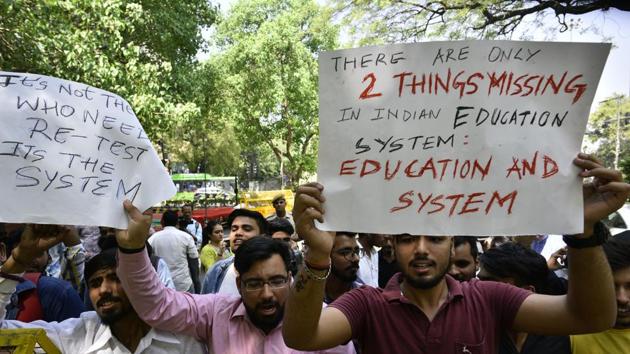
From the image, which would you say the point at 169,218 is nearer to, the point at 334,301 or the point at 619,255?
the point at 334,301

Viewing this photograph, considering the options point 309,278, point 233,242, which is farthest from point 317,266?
point 233,242

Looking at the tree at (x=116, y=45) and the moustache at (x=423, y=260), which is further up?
the tree at (x=116, y=45)

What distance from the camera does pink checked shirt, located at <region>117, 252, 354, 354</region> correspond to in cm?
220

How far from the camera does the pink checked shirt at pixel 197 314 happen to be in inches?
86.7

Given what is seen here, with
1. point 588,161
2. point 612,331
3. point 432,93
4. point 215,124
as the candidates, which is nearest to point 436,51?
point 432,93

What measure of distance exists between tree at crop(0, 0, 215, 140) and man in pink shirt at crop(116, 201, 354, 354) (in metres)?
4.55

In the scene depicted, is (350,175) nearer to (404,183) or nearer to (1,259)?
(404,183)

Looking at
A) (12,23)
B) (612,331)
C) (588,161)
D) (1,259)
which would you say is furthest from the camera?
(12,23)

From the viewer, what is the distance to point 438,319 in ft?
6.40

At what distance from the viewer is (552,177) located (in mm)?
1800

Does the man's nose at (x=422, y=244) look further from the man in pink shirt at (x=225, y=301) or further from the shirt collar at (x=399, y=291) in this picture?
the man in pink shirt at (x=225, y=301)

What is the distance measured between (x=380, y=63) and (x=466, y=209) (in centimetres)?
58

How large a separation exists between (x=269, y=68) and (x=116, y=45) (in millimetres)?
19341

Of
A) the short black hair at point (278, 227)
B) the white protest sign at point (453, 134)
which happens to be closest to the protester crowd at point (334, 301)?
the white protest sign at point (453, 134)
